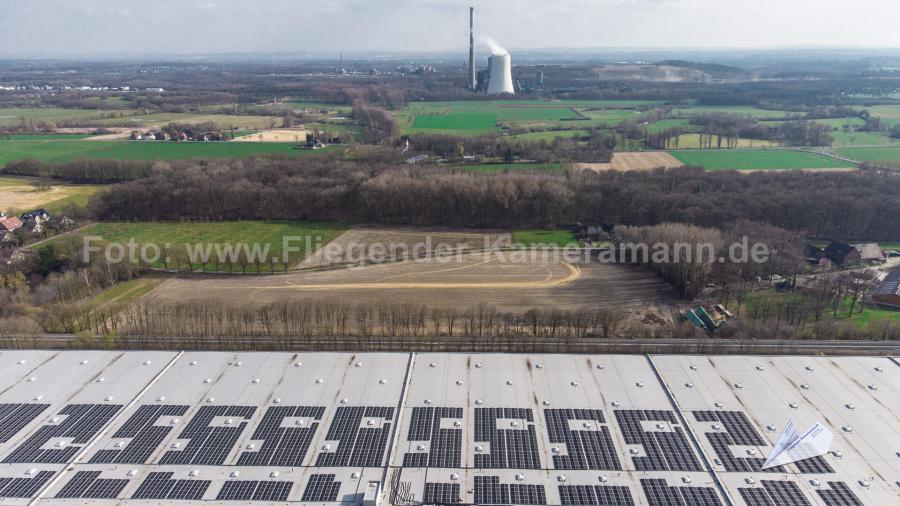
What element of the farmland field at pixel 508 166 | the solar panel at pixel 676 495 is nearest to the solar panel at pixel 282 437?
the solar panel at pixel 676 495

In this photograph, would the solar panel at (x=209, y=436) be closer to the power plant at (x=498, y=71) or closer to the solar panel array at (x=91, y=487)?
the solar panel array at (x=91, y=487)

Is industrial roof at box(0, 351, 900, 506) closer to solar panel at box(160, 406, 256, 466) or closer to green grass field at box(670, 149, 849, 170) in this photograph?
solar panel at box(160, 406, 256, 466)

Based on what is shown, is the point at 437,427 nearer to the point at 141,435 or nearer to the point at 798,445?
the point at 141,435

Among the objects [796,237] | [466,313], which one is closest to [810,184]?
[796,237]

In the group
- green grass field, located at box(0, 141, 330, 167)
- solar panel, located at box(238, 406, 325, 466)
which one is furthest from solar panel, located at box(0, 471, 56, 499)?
green grass field, located at box(0, 141, 330, 167)

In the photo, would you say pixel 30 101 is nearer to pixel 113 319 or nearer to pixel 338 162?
pixel 338 162

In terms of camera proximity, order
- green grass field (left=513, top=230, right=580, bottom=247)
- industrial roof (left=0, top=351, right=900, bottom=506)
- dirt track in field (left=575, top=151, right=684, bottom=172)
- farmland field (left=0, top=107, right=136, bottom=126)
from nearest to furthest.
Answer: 1. industrial roof (left=0, top=351, right=900, bottom=506)
2. green grass field (left=513, top=230, right=580, bottom=247)
3. dirt track in field (left=575, top=151, right=684, bottom=172)
4. farmland field (left=0, top=107, right=136, bottom=126)
